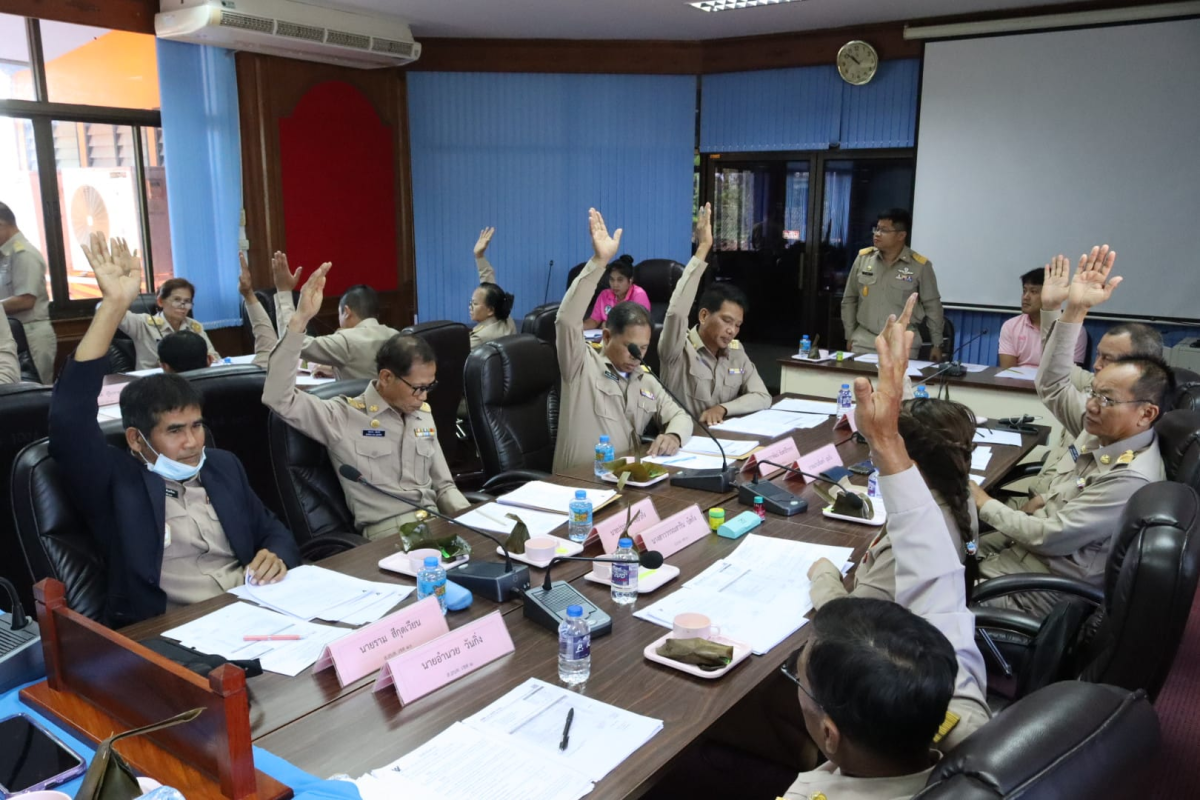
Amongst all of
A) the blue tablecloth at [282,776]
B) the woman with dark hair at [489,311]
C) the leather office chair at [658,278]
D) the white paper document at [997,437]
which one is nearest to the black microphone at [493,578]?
the blue tablecloth at [282,776]

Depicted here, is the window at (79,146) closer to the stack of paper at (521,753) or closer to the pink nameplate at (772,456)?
the pink nameplate at (772,456)

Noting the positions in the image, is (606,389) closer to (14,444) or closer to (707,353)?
(707,353)

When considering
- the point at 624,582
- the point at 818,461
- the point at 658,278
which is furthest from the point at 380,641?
the point at 658,278

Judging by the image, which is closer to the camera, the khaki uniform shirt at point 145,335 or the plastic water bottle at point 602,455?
the plastic water bottle at point 602,455

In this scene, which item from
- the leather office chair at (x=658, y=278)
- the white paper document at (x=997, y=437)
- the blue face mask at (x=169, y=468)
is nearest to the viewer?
the blue face mask at (x=169, y=468)

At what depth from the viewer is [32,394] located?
2695 millimetres

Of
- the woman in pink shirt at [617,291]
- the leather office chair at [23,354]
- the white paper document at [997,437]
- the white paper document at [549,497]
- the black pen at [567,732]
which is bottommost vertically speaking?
the black pen at [567,732]

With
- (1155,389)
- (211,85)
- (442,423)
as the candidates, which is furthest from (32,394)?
(211,85)

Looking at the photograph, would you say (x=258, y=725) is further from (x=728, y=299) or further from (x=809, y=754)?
(x=728, y=299)

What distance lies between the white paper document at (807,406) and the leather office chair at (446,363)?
152cm

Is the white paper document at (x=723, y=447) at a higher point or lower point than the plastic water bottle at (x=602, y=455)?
lower

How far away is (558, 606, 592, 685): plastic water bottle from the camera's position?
1.65 metres

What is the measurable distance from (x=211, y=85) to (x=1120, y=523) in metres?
6.11

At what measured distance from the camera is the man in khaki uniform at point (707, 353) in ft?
12.5
